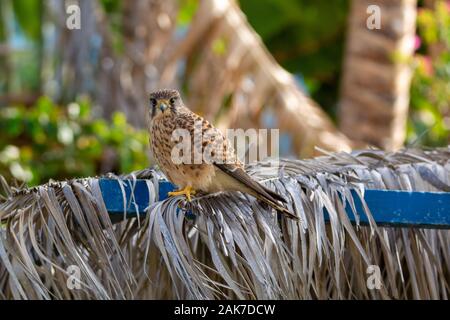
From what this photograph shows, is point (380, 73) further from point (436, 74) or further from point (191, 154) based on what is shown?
point (191, 154)

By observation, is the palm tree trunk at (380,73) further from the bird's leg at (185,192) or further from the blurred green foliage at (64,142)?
the bird's leg at (185,192)

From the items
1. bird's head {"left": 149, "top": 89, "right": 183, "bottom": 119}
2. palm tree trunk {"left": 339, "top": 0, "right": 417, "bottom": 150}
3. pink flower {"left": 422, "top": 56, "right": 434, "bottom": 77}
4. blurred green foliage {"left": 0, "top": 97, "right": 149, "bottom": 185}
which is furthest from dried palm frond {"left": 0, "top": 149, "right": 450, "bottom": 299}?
pink flower {"left": 422, "top": 56, "right": 434, "bottom": 77}

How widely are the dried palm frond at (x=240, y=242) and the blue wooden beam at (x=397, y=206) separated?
0.05 metres

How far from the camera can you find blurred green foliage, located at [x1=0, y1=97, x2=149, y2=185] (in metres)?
7.71

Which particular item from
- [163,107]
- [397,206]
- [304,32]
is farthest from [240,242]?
[304,32]

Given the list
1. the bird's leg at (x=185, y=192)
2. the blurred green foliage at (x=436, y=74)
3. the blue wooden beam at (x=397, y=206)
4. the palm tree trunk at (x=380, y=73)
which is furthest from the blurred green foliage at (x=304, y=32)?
the blue wooden beam at (x=397, y=206)

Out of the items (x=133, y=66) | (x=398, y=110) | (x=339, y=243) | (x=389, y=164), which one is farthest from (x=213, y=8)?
(x=339, y=243)

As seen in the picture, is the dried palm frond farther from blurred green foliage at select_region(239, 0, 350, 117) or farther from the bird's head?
blurred green foliage at select_region(239, 0, 350, 117)

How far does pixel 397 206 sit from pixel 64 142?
189 inches

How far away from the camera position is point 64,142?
7926 millimetres

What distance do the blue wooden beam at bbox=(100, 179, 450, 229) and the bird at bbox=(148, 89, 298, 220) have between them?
0.26 m

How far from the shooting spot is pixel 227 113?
8438 mm

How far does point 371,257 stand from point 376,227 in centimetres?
36
